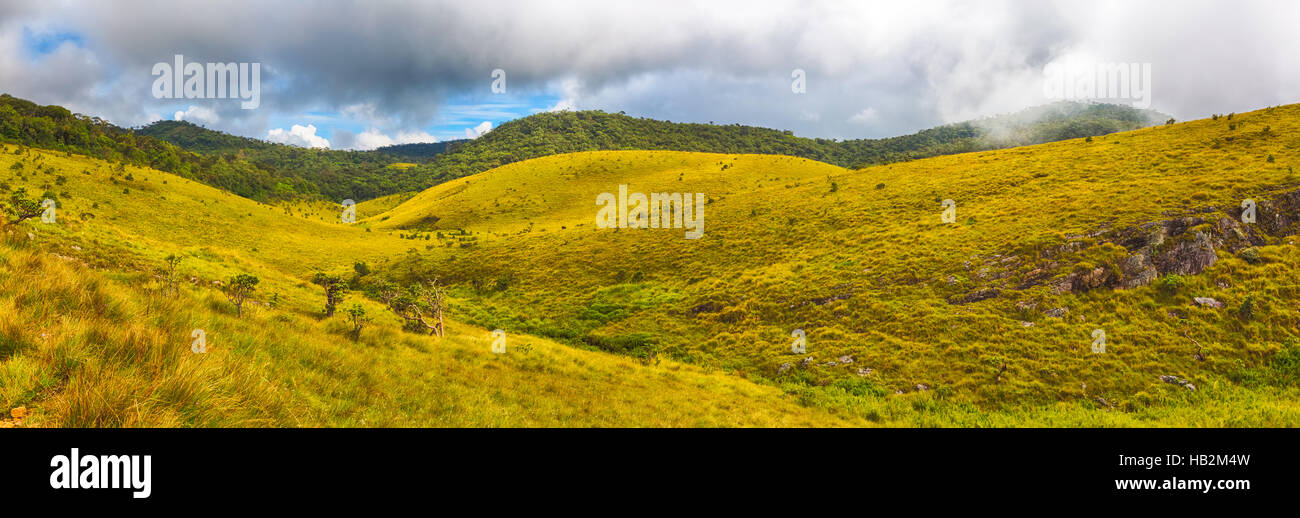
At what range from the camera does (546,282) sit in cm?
2997

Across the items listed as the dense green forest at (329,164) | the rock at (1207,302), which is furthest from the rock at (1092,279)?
the dense green forest at (329,164)

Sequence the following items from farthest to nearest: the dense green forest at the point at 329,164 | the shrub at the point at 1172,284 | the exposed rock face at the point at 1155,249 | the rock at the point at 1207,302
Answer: the dense green forest at the point at 329,164, the exposed rock face at the point at 1155,249, the shrub at the point at 1172,284, the rock at the point at 1207,302

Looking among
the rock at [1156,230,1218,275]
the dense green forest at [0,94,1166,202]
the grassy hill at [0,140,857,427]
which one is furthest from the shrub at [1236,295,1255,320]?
the dense green forest at [0,94,1166,202]

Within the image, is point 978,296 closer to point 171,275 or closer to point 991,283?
point 991,283

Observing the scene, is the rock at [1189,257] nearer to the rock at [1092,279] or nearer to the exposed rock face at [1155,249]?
the exposed rock face at [1155,249]

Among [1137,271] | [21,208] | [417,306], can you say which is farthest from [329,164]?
[1137,271]

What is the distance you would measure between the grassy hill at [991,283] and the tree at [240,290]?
1050cm

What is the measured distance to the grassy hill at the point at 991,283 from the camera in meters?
12.6

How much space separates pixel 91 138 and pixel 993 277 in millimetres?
99773

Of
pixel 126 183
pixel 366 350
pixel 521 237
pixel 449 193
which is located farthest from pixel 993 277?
pixel 449 193

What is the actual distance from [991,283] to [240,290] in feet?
85.0

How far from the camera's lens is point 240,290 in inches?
485
